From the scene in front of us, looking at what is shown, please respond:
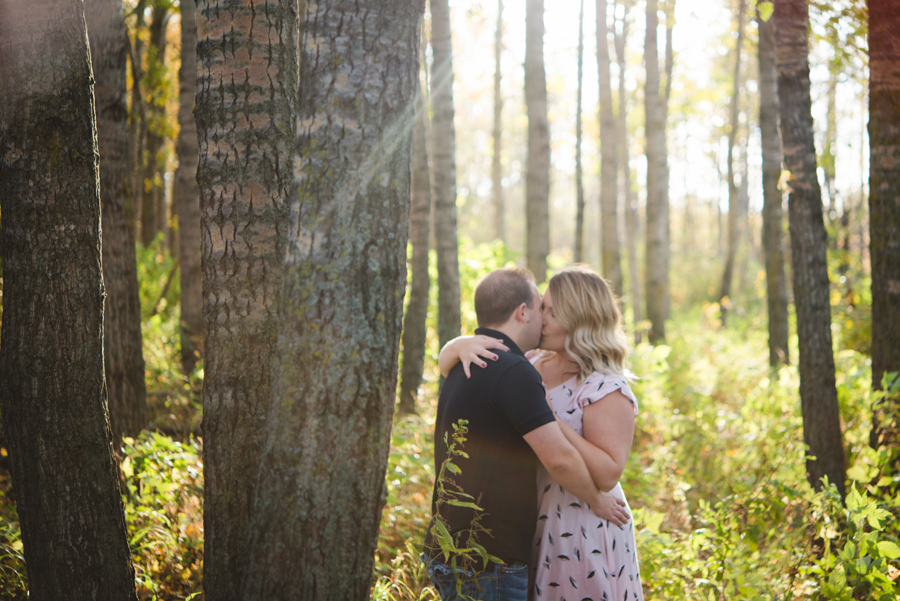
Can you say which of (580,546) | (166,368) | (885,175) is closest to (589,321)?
(580,546)

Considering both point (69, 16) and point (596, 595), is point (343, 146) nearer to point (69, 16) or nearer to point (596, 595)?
point (69, 16)

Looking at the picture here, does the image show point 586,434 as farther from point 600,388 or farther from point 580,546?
point 580,546

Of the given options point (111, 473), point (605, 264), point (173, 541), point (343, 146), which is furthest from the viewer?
point (605, 264)

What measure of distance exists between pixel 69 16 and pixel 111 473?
200 centimetres

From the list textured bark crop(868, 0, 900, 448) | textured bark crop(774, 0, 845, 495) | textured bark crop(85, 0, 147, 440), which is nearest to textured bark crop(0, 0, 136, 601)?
textured bark crop(85, 0, 147, 440)

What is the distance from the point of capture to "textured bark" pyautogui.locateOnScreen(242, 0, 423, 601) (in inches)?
73.8

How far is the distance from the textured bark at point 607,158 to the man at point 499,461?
9.34 meters

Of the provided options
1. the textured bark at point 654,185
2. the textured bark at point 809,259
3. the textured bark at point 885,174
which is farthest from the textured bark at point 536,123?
the textured bark at point 654,185

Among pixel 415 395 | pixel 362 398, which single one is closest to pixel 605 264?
pixel 415 395

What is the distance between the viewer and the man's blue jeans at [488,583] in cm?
244

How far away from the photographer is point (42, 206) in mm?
2453

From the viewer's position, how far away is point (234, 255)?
2.38m

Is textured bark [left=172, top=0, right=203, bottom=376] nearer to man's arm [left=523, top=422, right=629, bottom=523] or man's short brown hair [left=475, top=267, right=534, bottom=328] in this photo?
man's short brown hair [left=475, top=267, right=534, bottom=328]

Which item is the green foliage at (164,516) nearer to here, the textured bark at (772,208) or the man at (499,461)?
the man at (499,461)
